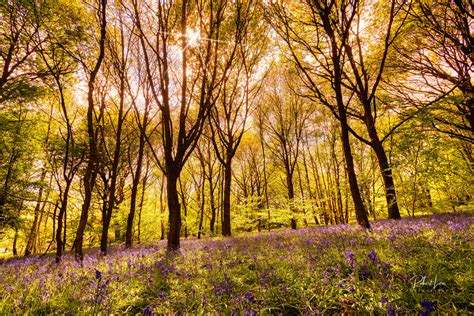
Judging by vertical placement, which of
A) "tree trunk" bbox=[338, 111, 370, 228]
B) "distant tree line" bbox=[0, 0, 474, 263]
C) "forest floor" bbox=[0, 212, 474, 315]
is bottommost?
"forest floor" bbox=[0, 212, 474, 315]

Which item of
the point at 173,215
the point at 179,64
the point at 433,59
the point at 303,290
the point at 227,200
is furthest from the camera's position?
the point at 227,200

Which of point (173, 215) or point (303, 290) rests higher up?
point (173, 215)

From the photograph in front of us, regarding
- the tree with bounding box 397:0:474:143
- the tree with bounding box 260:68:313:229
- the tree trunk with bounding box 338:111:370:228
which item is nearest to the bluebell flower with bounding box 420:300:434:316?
the tree trunk with bounding box 338:111:370:228

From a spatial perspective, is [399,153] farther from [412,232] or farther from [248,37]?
[248,37]

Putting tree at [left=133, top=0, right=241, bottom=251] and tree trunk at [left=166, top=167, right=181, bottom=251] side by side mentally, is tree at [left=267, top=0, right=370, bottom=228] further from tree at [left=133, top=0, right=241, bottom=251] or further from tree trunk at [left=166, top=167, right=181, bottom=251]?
tree trunk at [left=166, top=167, right=181, bottom=251]

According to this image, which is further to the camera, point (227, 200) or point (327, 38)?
point (227, 200)

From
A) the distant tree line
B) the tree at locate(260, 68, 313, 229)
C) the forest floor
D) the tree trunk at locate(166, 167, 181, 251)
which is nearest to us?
the forest floor

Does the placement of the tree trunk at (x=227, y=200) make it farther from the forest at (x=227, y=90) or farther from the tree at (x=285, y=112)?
the tree at (x=285, y=112)

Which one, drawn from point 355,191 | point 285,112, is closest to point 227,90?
point 285,112

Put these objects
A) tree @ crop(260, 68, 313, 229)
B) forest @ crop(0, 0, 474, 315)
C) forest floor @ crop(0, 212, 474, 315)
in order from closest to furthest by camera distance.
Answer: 1. forest floor @ crop(0, 212, 474, 315)
2. forest @ crop(0, 0, 474, 315)
3. tree @ crop(260, 68, 313, 229)

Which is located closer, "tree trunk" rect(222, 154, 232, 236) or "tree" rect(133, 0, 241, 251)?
"tree" rect(133, 0, 241, 251)

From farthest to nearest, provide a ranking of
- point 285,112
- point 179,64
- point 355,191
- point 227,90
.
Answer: point 285,112 < point 227,90 < point 179,64 < point 355,191

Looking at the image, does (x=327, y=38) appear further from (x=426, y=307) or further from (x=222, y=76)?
(x=426, y=307)

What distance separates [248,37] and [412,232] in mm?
13102
